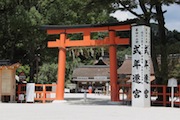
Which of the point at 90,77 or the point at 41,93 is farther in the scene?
the point at 90,77

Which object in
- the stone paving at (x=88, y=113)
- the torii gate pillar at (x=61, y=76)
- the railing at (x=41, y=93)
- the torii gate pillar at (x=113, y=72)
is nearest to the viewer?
the stone paving at (x=88, y=113)

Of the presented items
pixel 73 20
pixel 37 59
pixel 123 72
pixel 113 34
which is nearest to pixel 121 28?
pixel 113 34

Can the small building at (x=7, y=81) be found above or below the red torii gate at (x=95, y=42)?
below

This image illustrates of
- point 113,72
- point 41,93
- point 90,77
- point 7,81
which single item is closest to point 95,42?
point 113,72

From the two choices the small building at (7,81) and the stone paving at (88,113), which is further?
the small building at (7,81)

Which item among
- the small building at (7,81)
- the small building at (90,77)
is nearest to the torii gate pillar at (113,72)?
the small building at (7,81)

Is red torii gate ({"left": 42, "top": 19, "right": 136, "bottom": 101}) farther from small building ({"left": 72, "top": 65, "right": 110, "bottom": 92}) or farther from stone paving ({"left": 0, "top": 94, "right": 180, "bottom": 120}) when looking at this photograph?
small building ({"left": 72, "top": 65, "right": 110, "bottom": 92})

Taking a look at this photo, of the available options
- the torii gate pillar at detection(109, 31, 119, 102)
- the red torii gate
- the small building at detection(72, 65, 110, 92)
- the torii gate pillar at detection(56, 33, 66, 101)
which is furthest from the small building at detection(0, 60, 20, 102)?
the small building at detection(72, 65, 110, 92)

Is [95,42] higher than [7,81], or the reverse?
[95,42]

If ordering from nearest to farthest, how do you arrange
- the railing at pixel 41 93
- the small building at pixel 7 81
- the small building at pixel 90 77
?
the small building at pixel 7 81 < the railing at pixel 41 93 < the small building at pixel 90 77

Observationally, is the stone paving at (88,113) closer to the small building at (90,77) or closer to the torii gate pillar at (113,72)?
the torii gate pillar at (113,72)

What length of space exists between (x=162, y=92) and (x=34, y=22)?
9.69 m

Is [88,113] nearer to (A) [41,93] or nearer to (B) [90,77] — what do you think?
(A) [41,93]

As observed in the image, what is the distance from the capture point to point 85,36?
1733 cm
